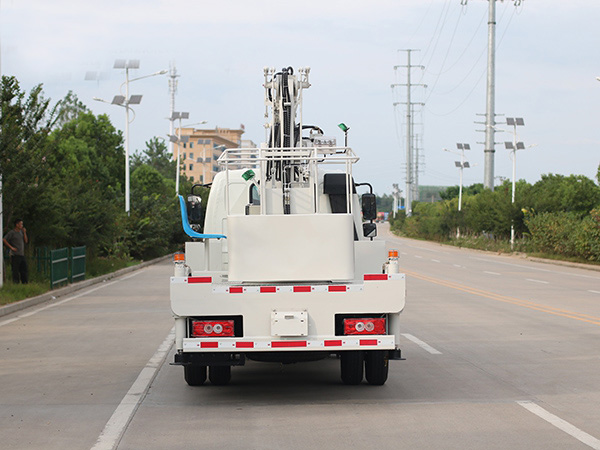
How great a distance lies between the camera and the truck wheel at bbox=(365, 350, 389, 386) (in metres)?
9.88

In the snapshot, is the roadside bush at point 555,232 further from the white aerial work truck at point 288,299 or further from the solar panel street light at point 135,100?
the white aerial work truck at point 288,299

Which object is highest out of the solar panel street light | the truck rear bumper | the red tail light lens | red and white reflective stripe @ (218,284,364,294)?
the solar panel street light

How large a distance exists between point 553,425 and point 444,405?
123 centimetres

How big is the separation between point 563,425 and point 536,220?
4346cm

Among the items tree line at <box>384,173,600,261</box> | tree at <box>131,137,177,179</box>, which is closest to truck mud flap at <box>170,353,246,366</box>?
tree line at <box>384,173,600,261</box>

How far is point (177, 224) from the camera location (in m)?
52.2

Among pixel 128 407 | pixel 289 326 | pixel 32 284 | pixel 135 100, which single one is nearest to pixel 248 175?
pixel 289 326

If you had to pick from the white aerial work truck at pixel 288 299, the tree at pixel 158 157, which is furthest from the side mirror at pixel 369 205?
the tree at pixel 158 157

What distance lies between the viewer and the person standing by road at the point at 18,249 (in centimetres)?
2297

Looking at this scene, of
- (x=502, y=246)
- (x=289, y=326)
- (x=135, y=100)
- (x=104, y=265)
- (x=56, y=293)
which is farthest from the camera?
(x=502, y=246)

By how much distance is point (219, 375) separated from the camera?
1023cm

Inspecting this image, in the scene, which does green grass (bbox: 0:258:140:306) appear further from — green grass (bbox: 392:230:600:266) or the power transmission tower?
the power transmission tower

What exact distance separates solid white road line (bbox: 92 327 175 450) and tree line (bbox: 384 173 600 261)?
31.4 meters

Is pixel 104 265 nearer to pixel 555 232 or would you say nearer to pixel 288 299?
pixel 555 232
